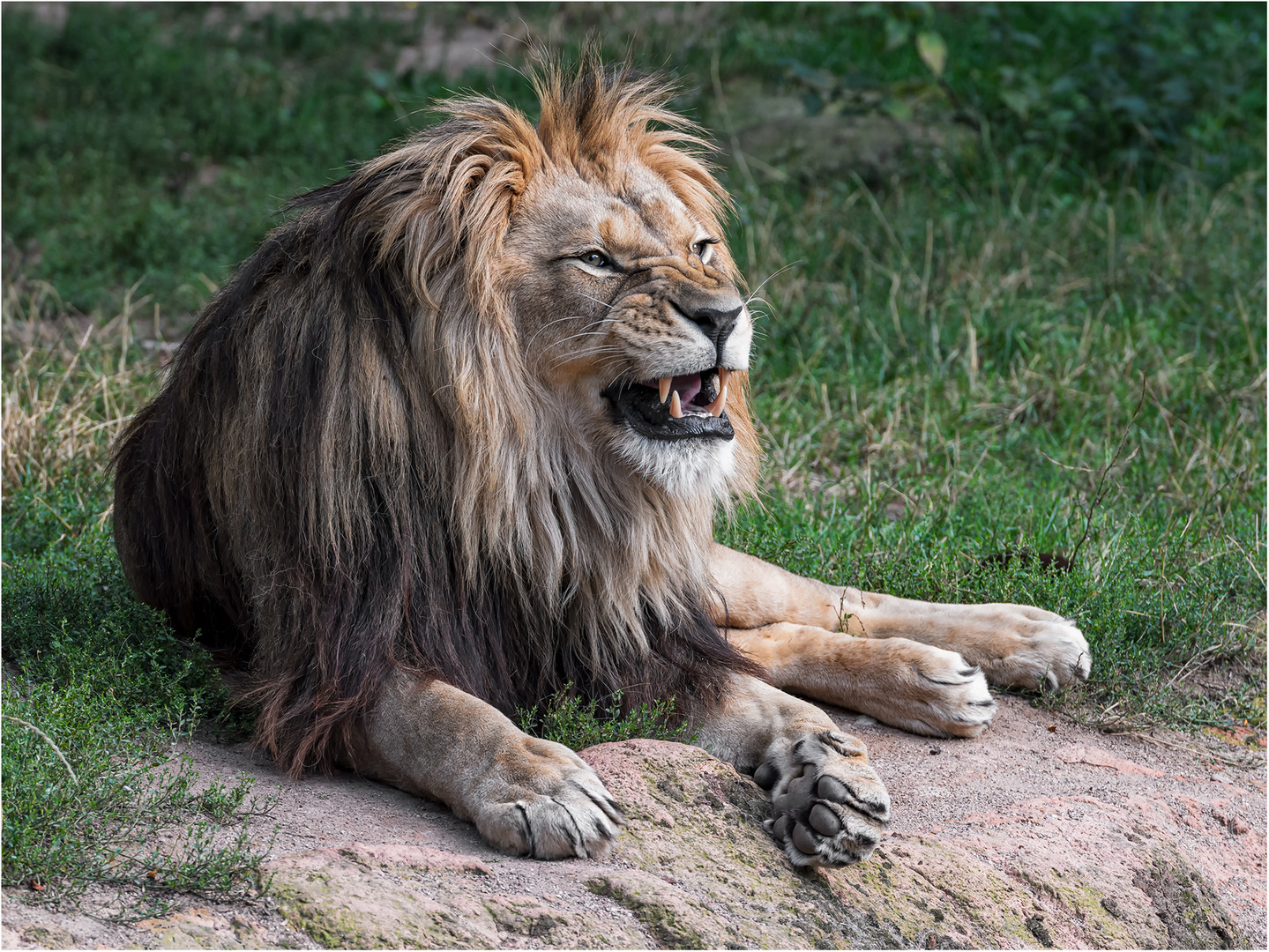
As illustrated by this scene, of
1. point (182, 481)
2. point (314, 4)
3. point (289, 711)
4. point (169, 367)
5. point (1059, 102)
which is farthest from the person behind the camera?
point (314, 4)

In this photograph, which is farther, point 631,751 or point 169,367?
point 169,367

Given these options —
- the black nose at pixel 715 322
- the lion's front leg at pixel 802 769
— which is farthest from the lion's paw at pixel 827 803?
the black nose at pixel 715 322

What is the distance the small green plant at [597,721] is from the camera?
126 inches

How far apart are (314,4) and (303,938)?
1036cm

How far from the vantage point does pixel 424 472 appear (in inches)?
124

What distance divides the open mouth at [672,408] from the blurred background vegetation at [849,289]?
0.90m

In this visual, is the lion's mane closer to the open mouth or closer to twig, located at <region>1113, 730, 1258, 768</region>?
the open mouth

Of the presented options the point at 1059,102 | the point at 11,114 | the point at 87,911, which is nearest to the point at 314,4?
the point at 11,114

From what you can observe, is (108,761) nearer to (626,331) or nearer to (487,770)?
(487,770)

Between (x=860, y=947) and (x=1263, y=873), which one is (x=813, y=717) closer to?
(x=860, y=947)

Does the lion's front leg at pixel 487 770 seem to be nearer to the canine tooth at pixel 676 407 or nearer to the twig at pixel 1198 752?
the canine tooth at pixel 676 407

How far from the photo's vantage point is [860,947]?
2627 millimetres

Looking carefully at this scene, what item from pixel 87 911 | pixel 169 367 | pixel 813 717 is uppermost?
pixel 169 367

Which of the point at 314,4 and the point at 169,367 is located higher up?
the point at 314,4
